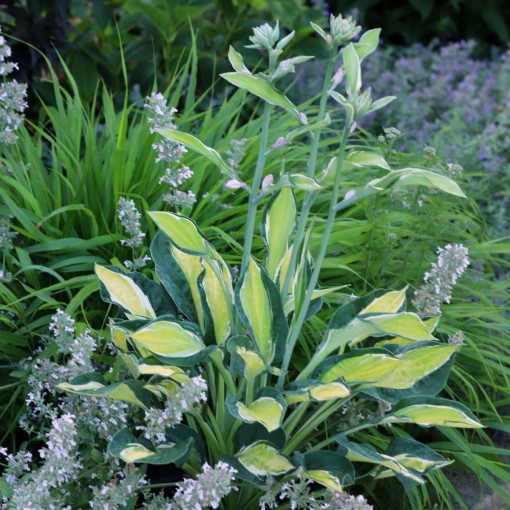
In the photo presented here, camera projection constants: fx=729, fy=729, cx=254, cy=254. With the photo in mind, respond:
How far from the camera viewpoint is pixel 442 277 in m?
1.79

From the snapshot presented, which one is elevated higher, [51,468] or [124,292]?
[124,292]

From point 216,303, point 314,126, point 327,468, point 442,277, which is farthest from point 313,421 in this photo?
point 314,126

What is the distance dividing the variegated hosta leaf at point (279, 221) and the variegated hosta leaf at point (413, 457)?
52 centimetres

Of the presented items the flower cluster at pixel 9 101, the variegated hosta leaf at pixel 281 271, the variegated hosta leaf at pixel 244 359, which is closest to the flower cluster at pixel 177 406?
the variegated hosta leaf at pixel 244 359

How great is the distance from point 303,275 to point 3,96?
3.31 ft

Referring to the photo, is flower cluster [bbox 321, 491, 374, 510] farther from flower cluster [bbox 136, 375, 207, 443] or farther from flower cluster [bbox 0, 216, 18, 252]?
flower cluster [bbox 0, 216, 18, 252]

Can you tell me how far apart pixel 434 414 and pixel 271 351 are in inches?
15.2

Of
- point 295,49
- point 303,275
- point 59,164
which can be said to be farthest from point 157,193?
point 295,49

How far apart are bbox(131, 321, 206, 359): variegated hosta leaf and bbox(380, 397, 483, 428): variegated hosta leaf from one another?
0.47m

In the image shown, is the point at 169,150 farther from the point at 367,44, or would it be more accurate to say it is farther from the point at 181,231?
the point at 367,44

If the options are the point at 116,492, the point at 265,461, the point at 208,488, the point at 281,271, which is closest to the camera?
the point at 208,488

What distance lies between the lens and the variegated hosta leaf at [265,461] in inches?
60.7

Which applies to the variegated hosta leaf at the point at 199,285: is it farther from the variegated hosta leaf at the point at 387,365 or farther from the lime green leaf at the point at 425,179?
the lime green leaf at the point at 425,179

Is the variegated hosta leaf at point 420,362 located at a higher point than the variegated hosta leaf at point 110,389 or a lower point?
higher
